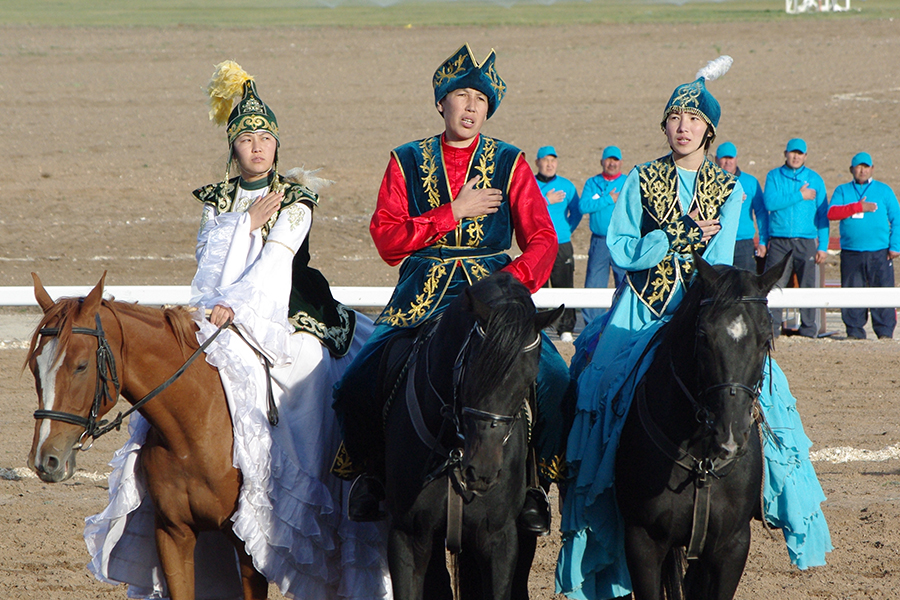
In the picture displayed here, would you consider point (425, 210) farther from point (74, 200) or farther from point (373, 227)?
point (74, 200)

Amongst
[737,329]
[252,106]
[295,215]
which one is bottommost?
[737,329]

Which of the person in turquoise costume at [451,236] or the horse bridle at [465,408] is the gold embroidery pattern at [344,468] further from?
the horse bridle at [465,408]

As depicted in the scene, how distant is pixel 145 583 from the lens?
4.84 m

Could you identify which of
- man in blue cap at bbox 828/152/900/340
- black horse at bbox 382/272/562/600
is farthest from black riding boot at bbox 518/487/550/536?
man in blue cap at bbox 828/152/900/340

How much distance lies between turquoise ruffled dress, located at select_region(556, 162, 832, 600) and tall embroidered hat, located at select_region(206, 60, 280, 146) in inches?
68.4

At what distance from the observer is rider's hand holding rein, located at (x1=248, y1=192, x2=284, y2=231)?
4836 mm

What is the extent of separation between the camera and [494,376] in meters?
3.47

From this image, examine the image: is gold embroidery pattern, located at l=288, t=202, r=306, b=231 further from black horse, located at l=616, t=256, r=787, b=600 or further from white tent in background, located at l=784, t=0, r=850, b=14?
white tent in background, located at l=784, t=0, r=850, b=14

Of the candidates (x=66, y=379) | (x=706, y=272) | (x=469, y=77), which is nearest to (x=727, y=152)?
(x=469, y=77)

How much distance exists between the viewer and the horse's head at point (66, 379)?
3.89 m

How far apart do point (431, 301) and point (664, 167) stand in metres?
1.27

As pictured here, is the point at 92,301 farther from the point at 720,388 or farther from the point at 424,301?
the point at 720,388

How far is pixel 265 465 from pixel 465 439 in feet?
4.28

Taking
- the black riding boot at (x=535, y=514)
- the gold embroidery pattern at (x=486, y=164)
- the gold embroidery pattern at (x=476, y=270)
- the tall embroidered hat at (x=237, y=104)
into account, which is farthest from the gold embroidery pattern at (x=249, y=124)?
the black riding boot at (x=535, y=514)
